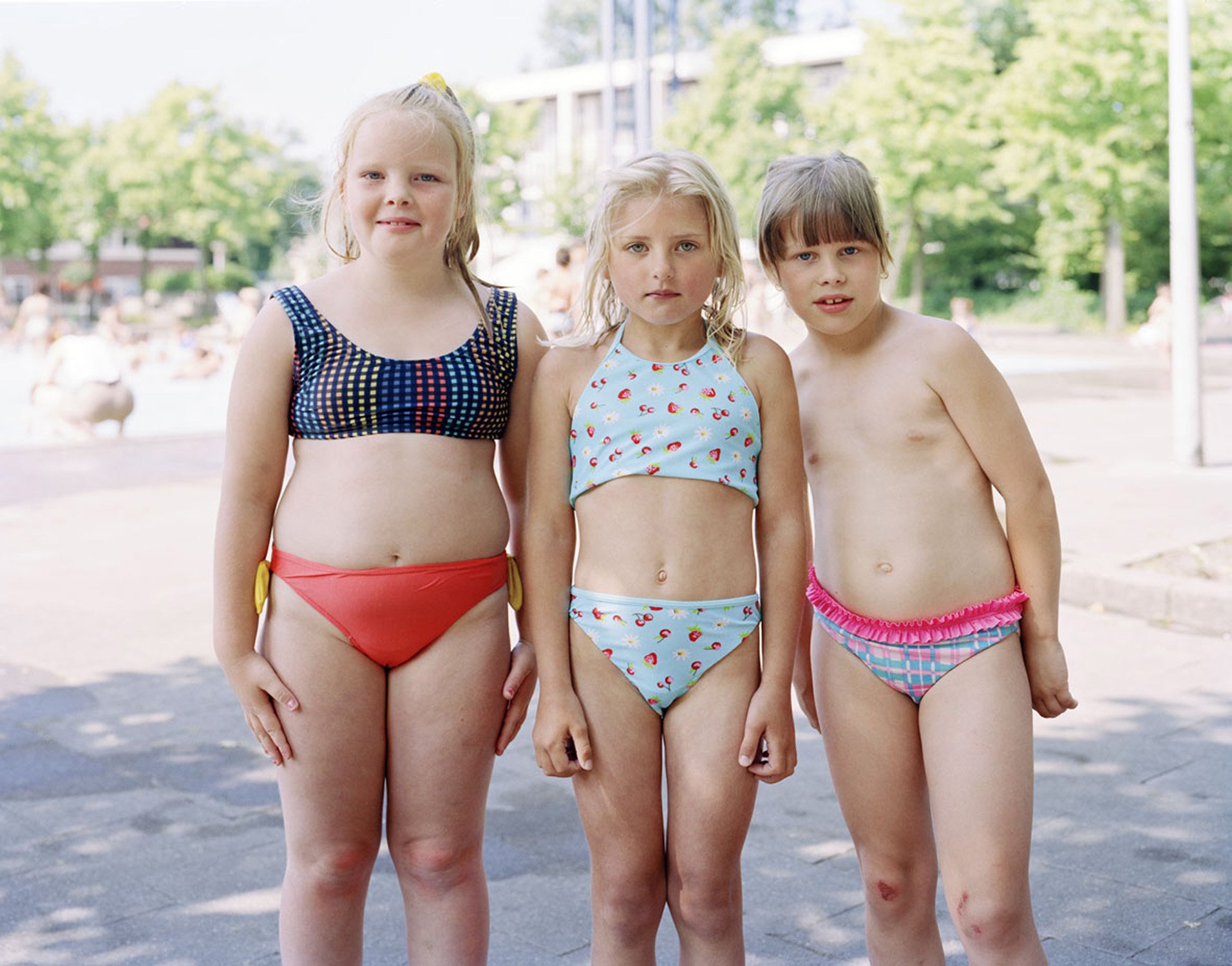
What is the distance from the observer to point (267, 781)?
4938 millimetres

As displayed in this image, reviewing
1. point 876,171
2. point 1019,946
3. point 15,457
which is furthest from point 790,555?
point 876,171

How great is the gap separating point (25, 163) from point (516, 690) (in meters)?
54.2

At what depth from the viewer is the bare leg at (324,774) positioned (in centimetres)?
259

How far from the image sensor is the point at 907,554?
2754 millimetres

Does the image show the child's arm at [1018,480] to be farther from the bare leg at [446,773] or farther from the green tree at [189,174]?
the green tree at [189,174]

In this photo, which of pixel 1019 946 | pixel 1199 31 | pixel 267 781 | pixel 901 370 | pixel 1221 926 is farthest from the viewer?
pixel 1199 31

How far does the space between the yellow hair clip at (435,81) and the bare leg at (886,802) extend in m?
1.41

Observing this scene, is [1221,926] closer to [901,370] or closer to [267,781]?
[901,370]

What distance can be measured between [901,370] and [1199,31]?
112 ft

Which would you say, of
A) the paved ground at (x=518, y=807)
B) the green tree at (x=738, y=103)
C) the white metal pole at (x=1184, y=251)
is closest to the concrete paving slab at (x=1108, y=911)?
the paved ground at (x=518, y=807)

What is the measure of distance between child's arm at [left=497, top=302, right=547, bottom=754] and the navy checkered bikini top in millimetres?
138

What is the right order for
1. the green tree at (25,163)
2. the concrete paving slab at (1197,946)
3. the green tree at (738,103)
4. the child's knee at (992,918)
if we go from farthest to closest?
the green tree at (25,163)
the green tree at (738,103)
the concrete paving slab at (1197,946)
the child's knee at (992,918)

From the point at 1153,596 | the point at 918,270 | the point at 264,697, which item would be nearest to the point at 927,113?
the point at 918,270

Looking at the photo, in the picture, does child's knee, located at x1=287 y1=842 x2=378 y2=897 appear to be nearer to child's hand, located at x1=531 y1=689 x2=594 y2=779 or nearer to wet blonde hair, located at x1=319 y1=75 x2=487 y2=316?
child's hand, located at x1=531 y1=689 x2=594 y2=779
